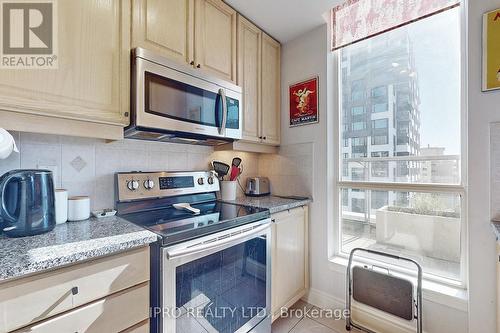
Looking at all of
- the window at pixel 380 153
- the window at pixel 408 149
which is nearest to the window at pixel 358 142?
the window at pixel 408 149

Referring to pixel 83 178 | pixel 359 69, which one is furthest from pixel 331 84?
pixel 83 178

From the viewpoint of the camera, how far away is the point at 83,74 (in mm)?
1055

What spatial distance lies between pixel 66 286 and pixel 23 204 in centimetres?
38

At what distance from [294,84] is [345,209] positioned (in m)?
1.21

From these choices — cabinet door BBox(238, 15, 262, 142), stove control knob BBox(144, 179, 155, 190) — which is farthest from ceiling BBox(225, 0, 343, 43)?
stove control knob BBox(144, 179, 155, 190)

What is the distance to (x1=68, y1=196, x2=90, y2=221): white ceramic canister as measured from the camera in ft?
3.78

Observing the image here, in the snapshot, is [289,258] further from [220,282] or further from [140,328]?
[140,328]

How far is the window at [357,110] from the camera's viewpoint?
1.89m

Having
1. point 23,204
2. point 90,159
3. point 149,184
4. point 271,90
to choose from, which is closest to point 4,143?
point 23,204

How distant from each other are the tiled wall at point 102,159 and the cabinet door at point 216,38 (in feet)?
2.03

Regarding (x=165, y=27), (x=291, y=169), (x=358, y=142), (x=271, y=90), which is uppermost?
(x=165, y=27)

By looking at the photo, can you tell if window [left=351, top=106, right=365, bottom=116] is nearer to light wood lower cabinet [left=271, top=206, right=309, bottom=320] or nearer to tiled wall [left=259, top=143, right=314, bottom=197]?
tiled wall [left=259, top=143, right=314, bottom=197]

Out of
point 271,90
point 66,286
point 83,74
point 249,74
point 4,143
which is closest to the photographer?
point 66,286

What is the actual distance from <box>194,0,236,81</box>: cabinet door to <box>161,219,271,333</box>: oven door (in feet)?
3.59
